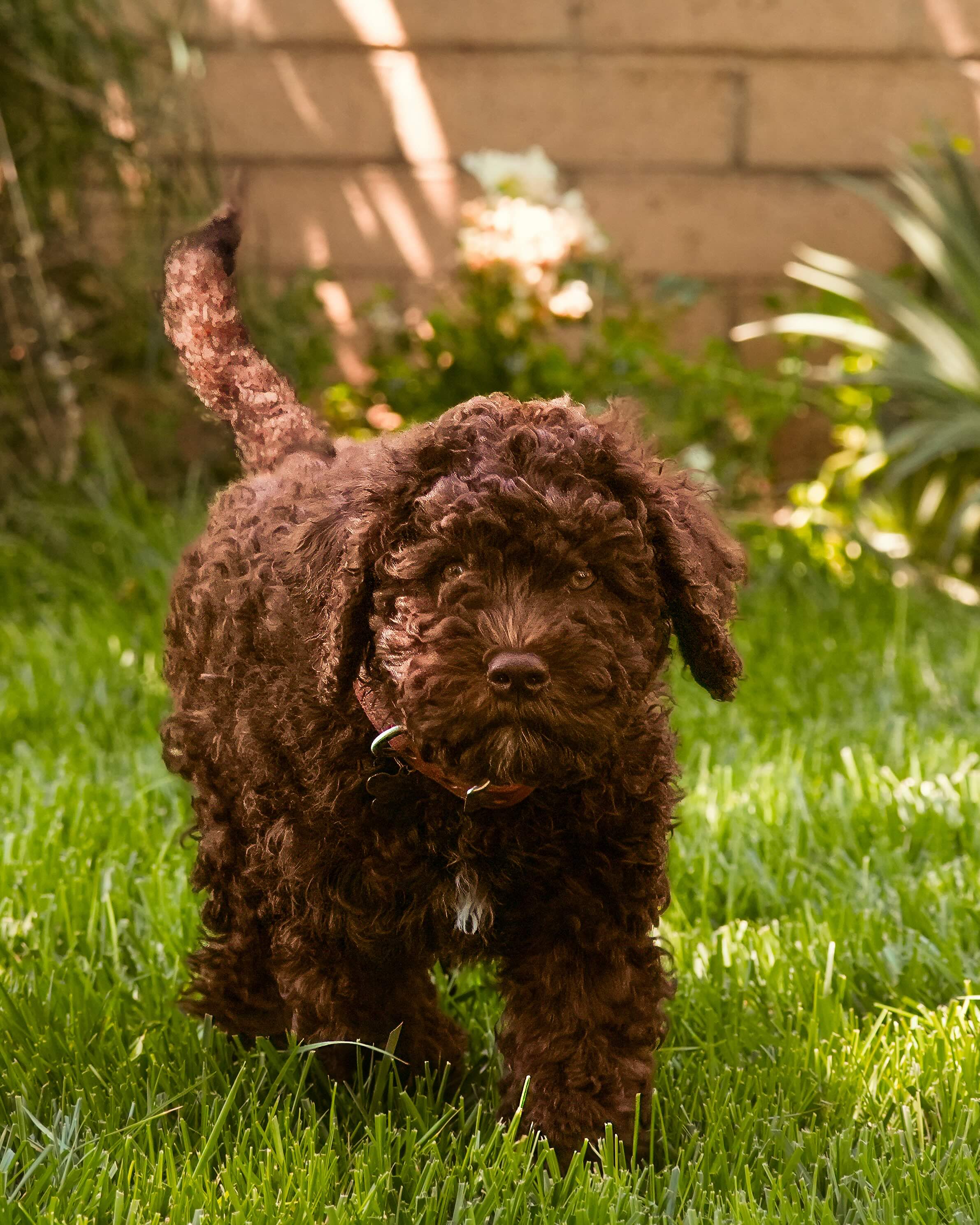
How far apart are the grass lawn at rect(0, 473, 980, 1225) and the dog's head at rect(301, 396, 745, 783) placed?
62 centimetres

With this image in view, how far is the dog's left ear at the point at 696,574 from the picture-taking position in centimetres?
229

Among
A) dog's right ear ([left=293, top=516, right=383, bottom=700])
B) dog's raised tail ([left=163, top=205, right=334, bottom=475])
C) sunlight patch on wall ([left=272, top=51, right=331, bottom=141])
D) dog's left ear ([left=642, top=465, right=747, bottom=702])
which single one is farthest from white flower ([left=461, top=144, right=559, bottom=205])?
dog's right ear ([left=293, top=516, right=383, bottom=700])

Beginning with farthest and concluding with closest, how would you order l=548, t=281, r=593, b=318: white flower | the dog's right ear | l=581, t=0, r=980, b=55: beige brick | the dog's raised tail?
l=581, t=0, r=980, b=55: beige brick → l=548, t=281, r=593, b=318: white flower → the dog's raised tail → the dog's right ear

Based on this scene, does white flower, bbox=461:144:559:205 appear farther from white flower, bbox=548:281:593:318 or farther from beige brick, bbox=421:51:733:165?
beige brick, bbox=421:51:733:165

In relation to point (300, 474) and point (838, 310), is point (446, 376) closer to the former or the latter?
point (838, 310)

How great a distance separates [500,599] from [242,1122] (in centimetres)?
89

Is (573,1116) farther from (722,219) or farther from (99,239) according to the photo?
(722,219)

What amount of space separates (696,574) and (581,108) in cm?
499

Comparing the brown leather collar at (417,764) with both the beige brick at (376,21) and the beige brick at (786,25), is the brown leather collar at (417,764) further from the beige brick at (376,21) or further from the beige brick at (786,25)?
the beige brick at (786,25)

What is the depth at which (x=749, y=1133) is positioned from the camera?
93.9 inches

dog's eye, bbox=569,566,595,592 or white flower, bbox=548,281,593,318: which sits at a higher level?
white flower, bbox=548,281,593,318

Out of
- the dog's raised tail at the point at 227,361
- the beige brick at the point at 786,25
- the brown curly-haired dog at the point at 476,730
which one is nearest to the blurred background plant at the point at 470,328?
Answer: the beige brick at the point at 786,25

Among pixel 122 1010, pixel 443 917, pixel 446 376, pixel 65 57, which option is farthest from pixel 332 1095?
pixel 65 57

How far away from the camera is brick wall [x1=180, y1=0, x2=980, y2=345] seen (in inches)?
263
